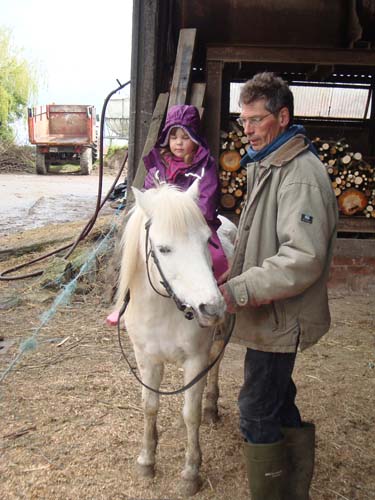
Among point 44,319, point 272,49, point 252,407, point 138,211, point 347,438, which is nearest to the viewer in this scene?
point 252,407

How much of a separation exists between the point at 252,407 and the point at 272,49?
440 centimetres

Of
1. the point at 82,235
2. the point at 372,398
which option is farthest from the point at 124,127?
the point at 372,398

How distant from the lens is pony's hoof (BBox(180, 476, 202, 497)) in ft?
7.72

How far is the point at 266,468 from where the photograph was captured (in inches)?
73.5

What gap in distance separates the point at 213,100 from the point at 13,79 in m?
23.5

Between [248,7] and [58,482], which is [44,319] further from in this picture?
[248,7]

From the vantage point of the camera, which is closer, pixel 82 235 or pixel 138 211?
pixel 138 211

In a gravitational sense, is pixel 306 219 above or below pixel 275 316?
above

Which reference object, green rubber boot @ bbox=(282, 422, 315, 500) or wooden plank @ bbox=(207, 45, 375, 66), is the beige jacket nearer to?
green rubber boot @ bbox=(282, 422, 315, 500)

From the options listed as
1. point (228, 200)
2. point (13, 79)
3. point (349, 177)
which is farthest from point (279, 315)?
point (13, 79)

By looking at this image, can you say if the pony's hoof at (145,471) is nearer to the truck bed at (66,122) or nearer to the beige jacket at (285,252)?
the beige jacket at (285,252)

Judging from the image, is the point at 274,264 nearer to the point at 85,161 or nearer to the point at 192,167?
the point at 192,167

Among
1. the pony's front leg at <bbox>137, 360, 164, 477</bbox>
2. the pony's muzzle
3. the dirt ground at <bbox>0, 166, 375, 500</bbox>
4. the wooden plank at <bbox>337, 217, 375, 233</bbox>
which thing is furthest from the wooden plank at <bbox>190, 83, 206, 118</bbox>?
the pony's muzzle

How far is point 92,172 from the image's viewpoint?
20.5 m
